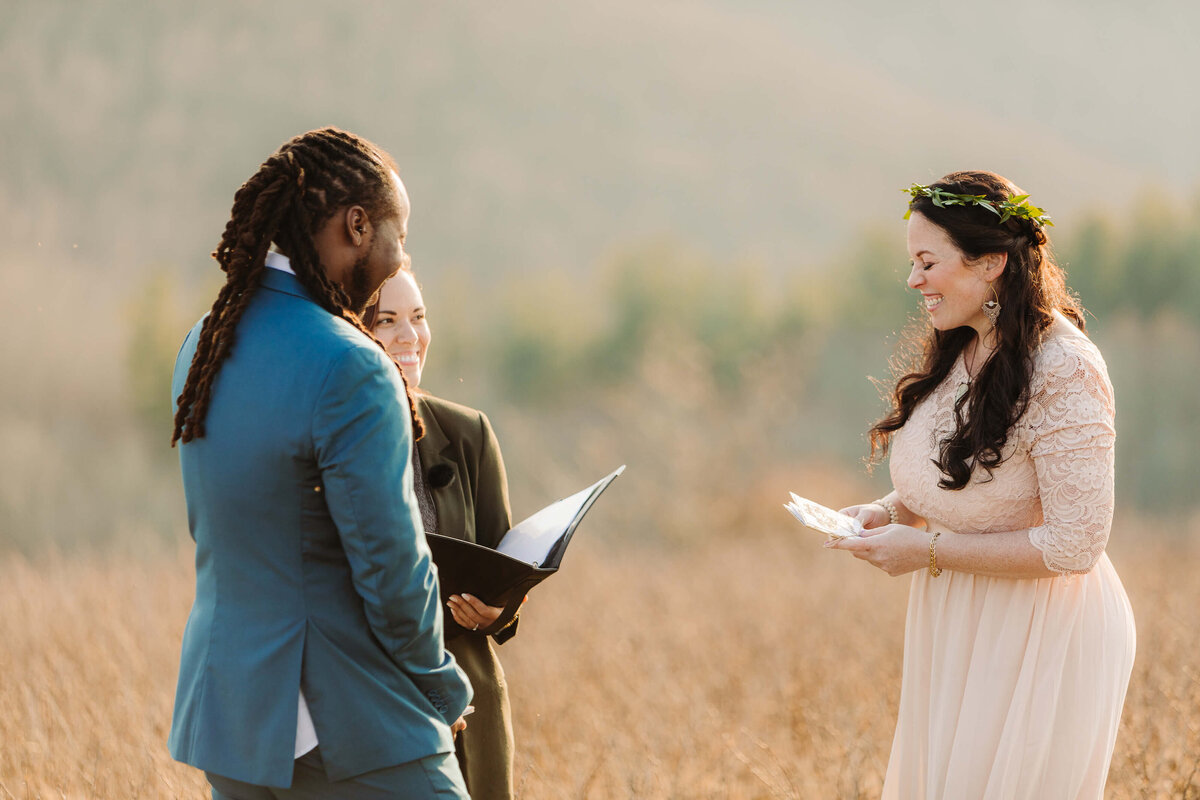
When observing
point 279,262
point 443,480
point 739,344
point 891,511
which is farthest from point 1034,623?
point 739,344

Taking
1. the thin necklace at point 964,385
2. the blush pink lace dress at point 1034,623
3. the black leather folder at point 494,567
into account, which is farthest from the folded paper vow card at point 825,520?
the black leather folder at point 494,567

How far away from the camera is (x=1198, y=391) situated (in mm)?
17984

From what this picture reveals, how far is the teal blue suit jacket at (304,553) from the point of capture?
1676 mm

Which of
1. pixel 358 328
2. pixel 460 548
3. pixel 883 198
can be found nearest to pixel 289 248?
pixel 358 328

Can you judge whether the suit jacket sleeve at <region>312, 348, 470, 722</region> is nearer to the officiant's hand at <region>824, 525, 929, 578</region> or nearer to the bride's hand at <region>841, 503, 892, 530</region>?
the officiant's hand at <region>824, 525, 929, 578</region>

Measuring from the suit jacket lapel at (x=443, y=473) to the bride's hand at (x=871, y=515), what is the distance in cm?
110

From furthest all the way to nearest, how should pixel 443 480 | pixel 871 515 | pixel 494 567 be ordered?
1. pixel 871 515
2. pixel 443 480
3. pixel 494 567

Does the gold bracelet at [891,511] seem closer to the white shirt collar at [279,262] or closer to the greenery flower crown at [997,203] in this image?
the greenery flower crown at [997,203]

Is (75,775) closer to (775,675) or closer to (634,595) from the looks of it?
(775,675)

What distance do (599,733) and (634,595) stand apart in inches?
133

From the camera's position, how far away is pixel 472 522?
8.55 feet

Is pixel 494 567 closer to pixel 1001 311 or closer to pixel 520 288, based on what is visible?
pixel 1001 311

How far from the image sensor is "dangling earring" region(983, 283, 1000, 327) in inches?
104

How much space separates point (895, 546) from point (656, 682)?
3.24 m
